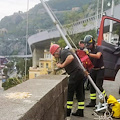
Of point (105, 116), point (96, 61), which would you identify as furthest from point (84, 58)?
point (105, 116)

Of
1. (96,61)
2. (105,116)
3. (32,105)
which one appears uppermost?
(96,61)

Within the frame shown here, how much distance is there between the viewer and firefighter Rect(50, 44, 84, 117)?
4219 millimetres

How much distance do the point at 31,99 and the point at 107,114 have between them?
2601 millimetres

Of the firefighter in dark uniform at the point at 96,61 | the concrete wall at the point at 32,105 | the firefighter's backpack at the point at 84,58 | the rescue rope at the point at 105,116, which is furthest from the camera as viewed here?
the firefighter in dark uniform at the point at 96,61

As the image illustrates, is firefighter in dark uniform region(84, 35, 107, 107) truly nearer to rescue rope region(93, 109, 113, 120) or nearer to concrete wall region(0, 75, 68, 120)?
rescue rope region(93, 109, 113, 120)

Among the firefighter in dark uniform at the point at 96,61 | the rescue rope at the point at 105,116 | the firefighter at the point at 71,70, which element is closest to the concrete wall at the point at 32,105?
the firefighter at the point at 71,70

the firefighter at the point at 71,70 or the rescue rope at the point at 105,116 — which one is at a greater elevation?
the firefighter at the point at 71,70

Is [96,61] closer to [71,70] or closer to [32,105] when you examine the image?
[71,70]

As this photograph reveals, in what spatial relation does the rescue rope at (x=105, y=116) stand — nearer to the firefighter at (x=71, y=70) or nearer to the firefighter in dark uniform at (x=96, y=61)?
the firefighter at (x=71, y=70)

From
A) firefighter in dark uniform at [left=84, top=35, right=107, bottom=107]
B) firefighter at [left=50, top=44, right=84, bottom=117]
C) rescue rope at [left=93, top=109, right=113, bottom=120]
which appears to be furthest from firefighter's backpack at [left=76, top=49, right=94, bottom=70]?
rescue rope at [left=93, top=109, right=113, bottom=120]

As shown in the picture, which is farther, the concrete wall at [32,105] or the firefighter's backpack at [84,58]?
the firefighter's backpack at [84,58]

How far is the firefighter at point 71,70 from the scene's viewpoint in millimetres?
4219

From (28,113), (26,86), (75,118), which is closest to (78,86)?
(75,118)

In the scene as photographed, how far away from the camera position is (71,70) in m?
4.39
